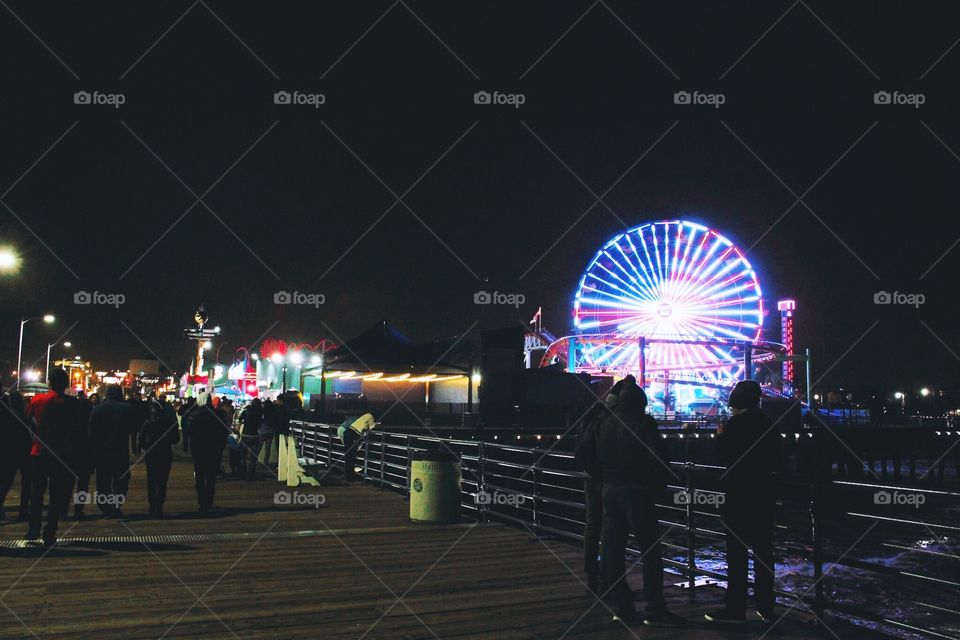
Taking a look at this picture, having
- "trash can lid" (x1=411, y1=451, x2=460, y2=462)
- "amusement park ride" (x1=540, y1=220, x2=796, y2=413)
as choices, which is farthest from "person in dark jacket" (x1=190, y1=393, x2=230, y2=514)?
"amusement park ride" (x1=540, y1=220, x2=796, y2=413)

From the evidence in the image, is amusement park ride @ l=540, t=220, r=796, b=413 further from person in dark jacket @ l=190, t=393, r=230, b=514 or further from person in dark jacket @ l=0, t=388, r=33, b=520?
person in dark jacket @ l=0, t=388, r=33, b=520

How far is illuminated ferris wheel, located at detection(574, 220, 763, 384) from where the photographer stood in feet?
166

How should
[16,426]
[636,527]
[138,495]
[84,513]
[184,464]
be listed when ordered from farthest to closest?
[184,464] → [138,495] → [84,513] → [16,426] → [636,527]

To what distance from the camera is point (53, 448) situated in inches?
338

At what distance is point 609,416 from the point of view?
5.82 m

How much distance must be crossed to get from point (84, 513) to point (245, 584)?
607 centimetres

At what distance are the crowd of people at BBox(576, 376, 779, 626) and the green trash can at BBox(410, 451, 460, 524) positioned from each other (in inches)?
192

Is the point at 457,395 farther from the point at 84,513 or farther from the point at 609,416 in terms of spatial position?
the point at 609,416

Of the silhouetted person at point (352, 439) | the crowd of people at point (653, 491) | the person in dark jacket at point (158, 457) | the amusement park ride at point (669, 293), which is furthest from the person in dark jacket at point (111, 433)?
the amusement park ride at point (669, 293)

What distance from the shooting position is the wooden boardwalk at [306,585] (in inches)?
224

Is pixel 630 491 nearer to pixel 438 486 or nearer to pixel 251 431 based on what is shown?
pixel 438 486

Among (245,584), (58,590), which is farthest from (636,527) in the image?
(58,590)

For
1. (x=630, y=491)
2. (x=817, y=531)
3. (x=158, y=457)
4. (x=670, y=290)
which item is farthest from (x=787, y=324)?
(x=630, y=491)

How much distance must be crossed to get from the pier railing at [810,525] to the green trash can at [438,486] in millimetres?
333
